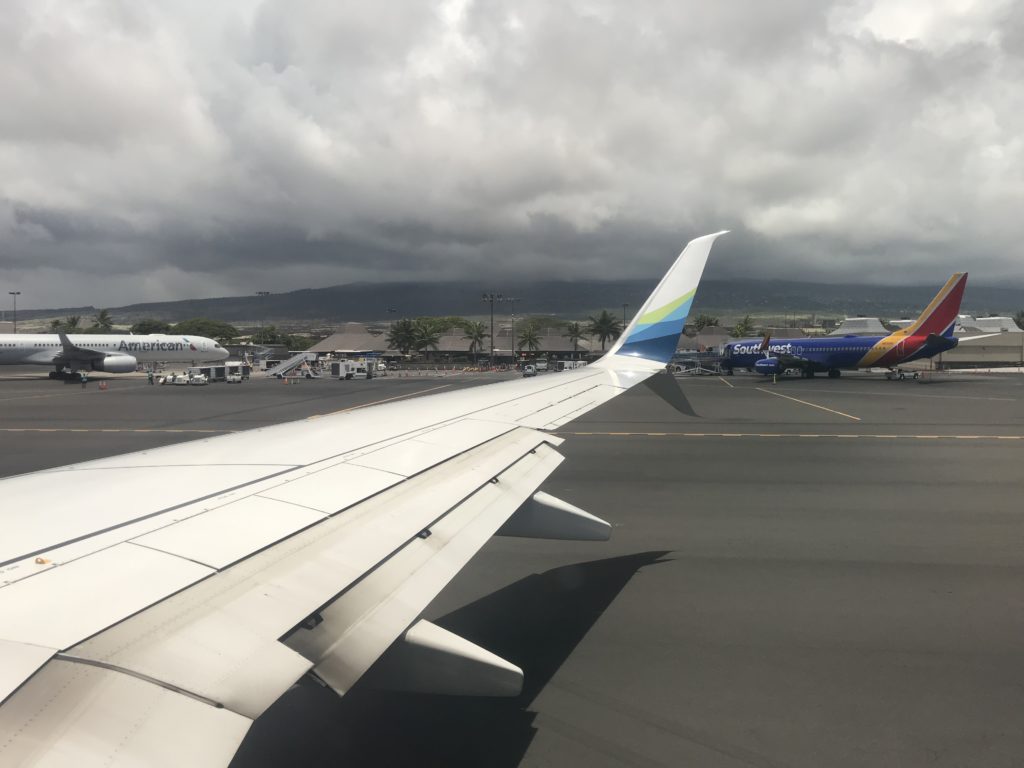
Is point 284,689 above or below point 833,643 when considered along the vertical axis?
above

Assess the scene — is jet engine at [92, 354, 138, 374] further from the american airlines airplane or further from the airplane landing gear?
the airplane landing gear

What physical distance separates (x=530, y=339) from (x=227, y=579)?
10065cm

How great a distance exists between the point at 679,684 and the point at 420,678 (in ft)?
8.67

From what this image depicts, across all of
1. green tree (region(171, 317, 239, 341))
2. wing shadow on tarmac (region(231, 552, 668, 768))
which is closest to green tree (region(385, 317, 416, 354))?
green tree (region(171, 317, 239, 341))

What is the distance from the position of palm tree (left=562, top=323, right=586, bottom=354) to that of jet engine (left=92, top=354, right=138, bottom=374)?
68.6 metres

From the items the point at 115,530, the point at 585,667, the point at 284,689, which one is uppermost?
the point at 115,530

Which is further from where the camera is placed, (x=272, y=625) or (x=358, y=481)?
(x=358, y=481)

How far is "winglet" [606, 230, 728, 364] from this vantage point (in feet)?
21.9

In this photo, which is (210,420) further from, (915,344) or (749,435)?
(915,344)

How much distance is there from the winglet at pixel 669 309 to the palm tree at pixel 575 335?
94965 millimetres

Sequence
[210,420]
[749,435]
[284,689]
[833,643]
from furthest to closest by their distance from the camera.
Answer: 1. [210,420]
2. [749,435]
3. [833,643]
4. [284,689]

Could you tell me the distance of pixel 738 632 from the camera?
18.3 feet

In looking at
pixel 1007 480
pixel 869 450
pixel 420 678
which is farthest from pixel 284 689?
pixel 869 450

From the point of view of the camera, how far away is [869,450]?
15336 mm
